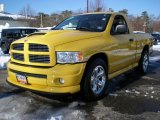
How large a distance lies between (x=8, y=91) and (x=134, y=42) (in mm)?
3486

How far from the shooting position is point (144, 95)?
6.09 meters

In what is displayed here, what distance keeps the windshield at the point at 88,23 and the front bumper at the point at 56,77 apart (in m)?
1.45

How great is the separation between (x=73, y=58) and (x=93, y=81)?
855 mm

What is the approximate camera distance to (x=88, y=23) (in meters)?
6.40

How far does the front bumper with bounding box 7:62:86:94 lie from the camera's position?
4785 mm

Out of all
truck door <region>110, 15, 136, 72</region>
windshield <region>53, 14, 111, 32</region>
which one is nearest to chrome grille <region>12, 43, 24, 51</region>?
windshield <region>53, 14, 111, 32</region>

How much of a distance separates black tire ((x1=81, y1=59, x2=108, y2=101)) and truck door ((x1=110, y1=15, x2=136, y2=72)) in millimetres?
503

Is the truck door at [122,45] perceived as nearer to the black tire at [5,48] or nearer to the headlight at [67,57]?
the headlight at [67,57]

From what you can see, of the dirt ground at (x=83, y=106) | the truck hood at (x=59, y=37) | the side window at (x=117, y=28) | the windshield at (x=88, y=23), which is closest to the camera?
the dirt ground at (x=83, y=106)

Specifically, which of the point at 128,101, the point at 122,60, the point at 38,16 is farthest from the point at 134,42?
the point at 38,16

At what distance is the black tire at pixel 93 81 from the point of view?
17.0 ft

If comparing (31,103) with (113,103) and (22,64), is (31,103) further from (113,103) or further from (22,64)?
(113,103)

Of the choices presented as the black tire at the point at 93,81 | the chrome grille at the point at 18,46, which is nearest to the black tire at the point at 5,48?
the chrome grille at the point at 18,46

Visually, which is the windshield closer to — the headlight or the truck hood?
the truck hood
